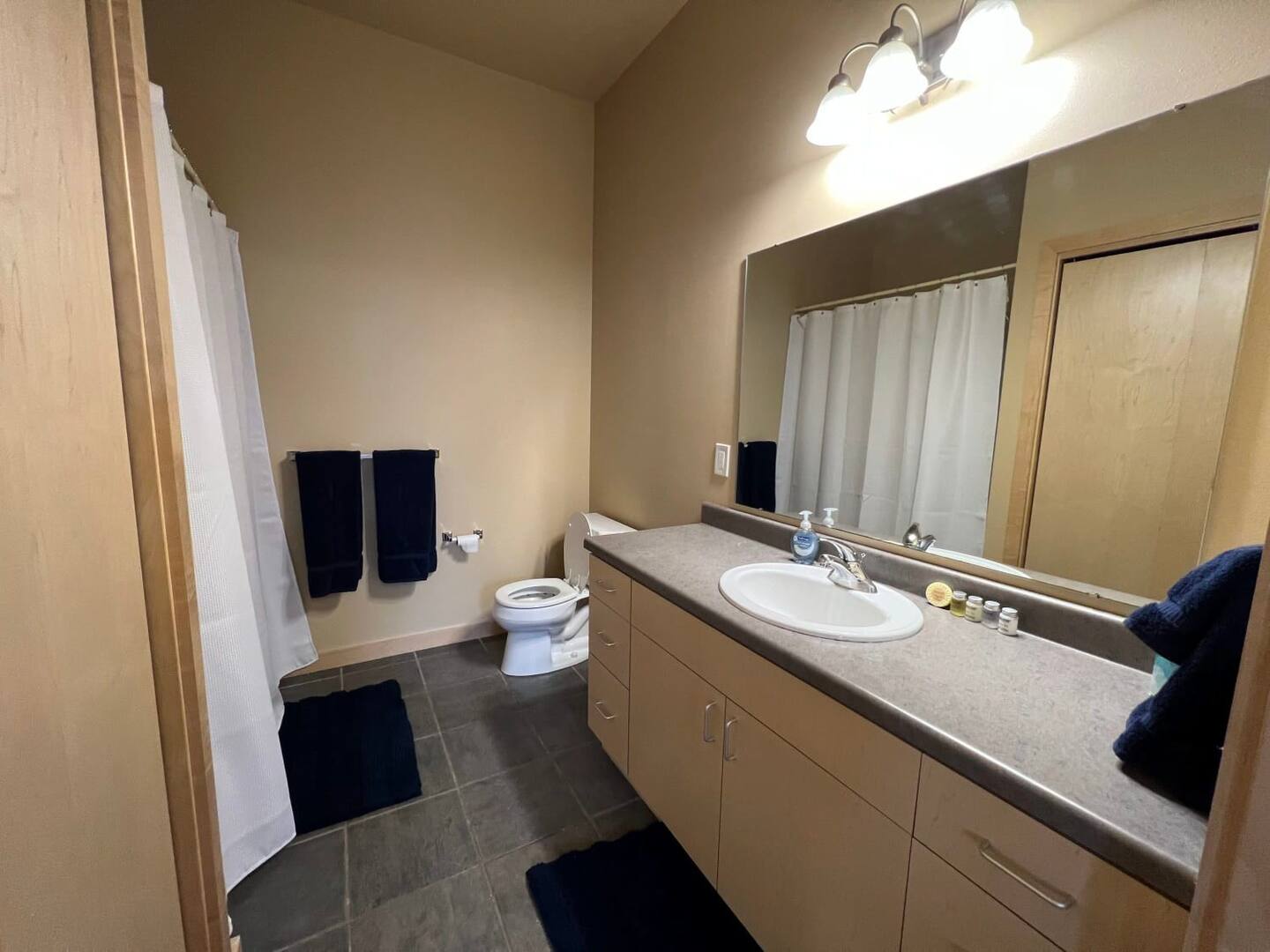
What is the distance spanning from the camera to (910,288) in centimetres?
131

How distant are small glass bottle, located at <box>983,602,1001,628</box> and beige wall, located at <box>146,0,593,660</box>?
2.12 meters

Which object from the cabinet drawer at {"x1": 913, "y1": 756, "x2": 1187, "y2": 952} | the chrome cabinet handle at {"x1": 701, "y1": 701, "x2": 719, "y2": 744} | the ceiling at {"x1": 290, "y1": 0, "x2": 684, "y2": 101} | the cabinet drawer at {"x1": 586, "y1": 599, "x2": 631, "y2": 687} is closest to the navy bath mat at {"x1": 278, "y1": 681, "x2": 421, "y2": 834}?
the cabinet drawer at {"x1": 586, "y1": 599, "x2": 631, "y2": 687}

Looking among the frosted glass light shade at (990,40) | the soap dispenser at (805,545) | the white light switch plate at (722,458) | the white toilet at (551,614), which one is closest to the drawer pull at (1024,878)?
the soap dispenser at (805,545)

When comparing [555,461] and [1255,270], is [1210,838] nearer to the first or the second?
[1255,270]

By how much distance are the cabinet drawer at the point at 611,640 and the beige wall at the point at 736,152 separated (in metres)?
0.61

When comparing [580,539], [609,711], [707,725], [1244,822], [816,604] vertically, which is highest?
[1244,822]

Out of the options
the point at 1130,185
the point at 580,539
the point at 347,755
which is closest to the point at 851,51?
the point at 1130,185

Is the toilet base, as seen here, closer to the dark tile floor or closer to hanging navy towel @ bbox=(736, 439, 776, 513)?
the dark tile floor

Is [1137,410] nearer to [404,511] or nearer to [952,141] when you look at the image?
[952,141]

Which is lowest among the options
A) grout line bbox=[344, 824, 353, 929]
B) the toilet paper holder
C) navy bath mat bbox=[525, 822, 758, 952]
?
grout line bbox=[344, 824, 353, 929]

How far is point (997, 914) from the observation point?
0.64 metres

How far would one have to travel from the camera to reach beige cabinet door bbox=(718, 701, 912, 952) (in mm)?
796

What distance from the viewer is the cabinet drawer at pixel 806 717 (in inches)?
30.0

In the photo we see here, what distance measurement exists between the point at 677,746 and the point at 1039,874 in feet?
2.66
